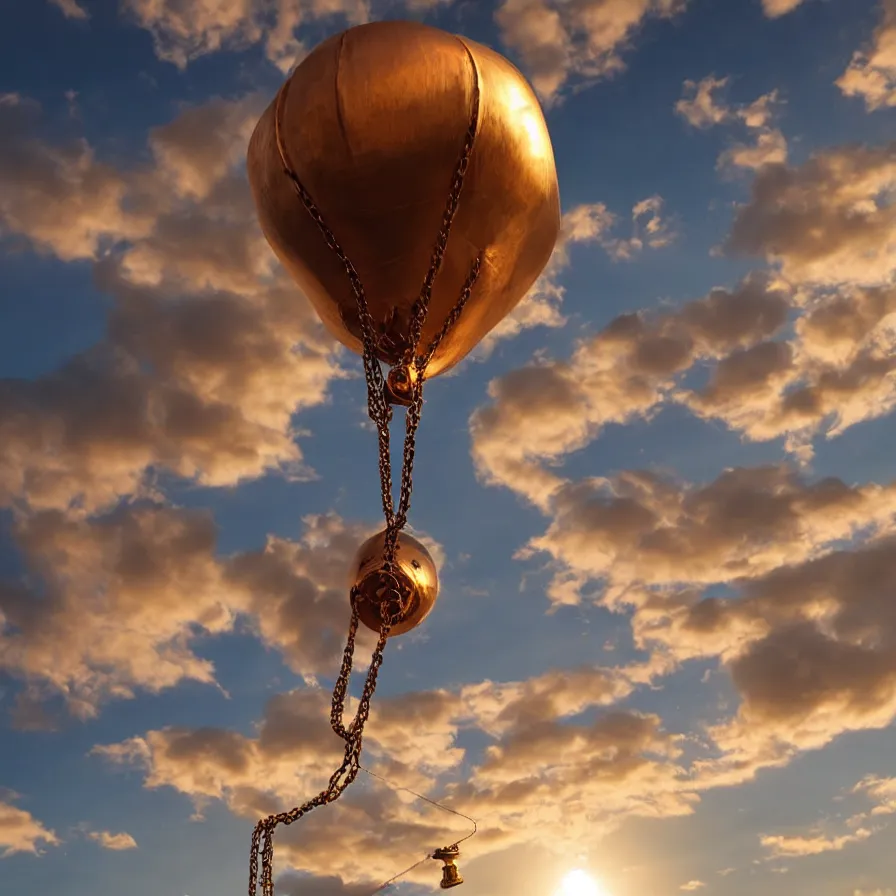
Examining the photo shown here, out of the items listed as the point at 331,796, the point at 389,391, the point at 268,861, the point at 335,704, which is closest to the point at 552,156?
the point at 389,391

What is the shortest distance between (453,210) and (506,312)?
59.2 inches

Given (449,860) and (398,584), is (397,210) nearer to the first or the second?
(398,584)

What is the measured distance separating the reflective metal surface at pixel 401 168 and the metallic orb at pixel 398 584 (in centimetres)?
169

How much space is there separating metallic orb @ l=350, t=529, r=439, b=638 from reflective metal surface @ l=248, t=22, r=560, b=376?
1.69 metres

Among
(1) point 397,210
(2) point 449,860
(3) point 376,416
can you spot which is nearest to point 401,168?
→ (1) point 397,210

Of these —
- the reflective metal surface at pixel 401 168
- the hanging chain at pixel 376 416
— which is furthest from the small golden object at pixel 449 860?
the reflective metal surface at pixel 401 168

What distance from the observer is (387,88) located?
7145mm

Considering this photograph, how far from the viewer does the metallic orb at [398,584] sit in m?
7.87

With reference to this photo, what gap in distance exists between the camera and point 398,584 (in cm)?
788

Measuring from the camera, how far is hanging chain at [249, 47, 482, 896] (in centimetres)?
714

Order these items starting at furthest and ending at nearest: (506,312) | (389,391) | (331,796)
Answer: (506,312)
(389,391)
(331,796)

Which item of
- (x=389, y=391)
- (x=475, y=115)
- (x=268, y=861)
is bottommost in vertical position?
(x=268, y=861)

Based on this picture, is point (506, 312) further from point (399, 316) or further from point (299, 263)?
point (299, 263)

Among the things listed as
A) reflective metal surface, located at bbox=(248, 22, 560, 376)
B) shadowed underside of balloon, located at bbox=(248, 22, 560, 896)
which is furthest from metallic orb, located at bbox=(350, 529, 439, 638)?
reflective metal surface, located at bbox=(248, 22, 560, 376)
